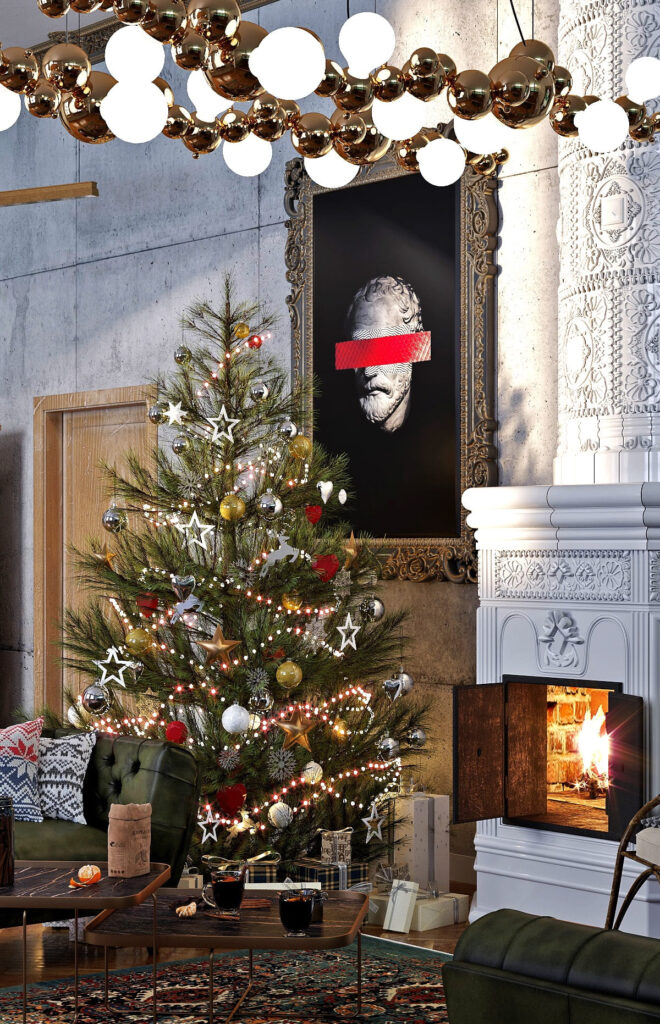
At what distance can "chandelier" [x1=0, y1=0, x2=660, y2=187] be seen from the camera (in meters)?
2.05

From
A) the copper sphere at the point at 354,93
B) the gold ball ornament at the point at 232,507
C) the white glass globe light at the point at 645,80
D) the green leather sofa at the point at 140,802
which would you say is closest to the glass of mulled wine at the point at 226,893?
the green leather sofa at the point at 140,802

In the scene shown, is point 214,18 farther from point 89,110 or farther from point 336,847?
point 336,847

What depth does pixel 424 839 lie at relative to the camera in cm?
498

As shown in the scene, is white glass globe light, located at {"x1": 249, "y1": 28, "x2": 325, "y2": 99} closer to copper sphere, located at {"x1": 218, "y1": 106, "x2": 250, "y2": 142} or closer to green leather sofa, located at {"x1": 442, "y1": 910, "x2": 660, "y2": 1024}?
copper sphere, located at {"x1": 218, "y1": 106, "x2": 250, "y2": 142}

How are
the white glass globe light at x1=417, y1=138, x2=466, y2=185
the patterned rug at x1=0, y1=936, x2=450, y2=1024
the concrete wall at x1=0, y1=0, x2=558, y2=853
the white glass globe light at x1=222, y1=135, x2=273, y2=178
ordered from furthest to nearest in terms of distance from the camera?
the concrete wall at x1=0, y1=0, x2=558, y2=853
the patterned rug at x1=0, y1=936, x2=450, y2=1024
the white glass globe light at x1=222, y1=135, x2=273, y2=178
the white glass globe light at x1=417, y1=138, x2=466, y2=185

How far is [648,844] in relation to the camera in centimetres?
363

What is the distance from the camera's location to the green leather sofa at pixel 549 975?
176 centimetres

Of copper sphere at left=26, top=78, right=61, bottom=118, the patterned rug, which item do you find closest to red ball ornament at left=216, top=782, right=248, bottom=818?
the patterned rug

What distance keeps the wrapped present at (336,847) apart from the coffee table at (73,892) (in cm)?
141

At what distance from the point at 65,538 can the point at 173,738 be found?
123 inches

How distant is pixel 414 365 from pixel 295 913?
9.75 feet

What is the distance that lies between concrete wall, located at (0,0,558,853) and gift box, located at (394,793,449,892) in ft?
1.44

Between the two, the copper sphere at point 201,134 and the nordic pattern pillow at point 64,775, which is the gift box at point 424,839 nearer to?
the nordic pattern pillow at point 64,775

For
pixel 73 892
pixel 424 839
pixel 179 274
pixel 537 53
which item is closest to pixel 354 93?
pixel 537 53
